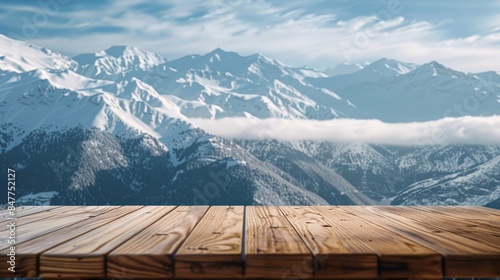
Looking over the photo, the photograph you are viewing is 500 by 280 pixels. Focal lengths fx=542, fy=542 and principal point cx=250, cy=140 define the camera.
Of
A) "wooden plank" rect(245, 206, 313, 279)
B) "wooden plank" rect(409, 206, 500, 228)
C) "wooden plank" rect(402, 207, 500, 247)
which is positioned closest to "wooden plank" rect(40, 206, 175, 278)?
"wooden plank" rect(245, 206, 313, 279)

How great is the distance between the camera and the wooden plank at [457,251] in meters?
2.84

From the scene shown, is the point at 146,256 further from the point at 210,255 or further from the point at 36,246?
the point at 36,246

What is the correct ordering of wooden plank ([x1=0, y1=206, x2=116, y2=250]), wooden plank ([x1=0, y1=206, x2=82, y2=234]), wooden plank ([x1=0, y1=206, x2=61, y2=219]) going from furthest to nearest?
wooden plank ([x1=0, y1=206, x2=61, y2=219]), wooden plank ([x1=0, y1=206, x2=82, y2=234]), wooden plank ([x1=0, y1=206, x2=116, y2=250])

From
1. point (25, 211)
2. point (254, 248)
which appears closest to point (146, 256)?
point (254, 248)

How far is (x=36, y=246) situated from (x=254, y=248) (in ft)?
4.15

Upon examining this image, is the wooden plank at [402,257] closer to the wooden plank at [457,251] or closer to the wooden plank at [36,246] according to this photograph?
the wooden plank at [457,251]

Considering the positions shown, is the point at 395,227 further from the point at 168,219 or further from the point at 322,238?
the point at 168,219

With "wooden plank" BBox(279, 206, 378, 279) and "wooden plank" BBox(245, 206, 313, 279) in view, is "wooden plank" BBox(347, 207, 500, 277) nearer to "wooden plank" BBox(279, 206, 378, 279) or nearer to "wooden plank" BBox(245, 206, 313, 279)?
"wooden plank" BBox(279, 206, 378, 279)

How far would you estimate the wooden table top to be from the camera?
2799 millimetres

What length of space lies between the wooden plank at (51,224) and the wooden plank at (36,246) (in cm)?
8

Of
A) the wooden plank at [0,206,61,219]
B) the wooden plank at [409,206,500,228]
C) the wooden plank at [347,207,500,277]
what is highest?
the wooden plank at [347,207,500,277]

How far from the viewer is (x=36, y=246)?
3.13m

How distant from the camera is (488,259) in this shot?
9.38ft

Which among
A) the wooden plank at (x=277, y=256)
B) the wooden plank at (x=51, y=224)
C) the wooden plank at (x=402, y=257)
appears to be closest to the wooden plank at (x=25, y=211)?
the wooden plank at (x=51, y=224)
